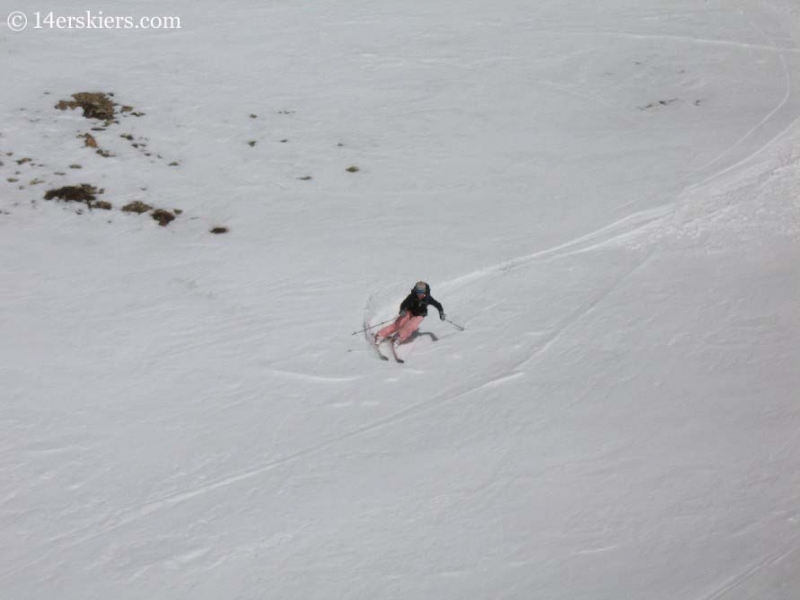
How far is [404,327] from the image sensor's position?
15312mm

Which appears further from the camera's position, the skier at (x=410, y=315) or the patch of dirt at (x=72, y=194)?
the patch of dirt at (x=72, y=194)

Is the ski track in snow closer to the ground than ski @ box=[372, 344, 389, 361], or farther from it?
closer to the ground

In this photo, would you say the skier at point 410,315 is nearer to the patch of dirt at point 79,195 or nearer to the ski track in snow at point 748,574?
the ski track in snow at point 748,574

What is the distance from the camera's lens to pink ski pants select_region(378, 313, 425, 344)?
50.1 feet

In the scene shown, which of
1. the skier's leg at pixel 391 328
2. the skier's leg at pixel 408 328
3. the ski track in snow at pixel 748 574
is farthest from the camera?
the skier's leg at pixel 391 328

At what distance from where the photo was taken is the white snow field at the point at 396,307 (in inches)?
469

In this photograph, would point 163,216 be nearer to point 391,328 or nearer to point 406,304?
point 391,328

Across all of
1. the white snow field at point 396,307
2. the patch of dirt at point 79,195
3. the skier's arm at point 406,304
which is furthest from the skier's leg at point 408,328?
the patch of dirt at point 79,195

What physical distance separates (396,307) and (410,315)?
1229 mm

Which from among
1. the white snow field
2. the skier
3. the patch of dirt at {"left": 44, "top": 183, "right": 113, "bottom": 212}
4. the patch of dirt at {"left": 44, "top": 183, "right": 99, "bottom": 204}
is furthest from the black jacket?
the patch of dirt at {"left": 44, "top": 183, "right": 99, "bottom": 204}

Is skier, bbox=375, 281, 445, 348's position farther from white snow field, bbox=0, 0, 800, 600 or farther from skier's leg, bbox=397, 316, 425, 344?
white snow field, bbox=0, 0, 800, 600

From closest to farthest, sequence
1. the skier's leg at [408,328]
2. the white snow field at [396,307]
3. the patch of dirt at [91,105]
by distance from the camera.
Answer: the white snow field at [396,307] → the skier's leg at [408,328] → the patch of dirt at [91,105]

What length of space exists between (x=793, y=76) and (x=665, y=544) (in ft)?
56.6

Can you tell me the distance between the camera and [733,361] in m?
15.4
